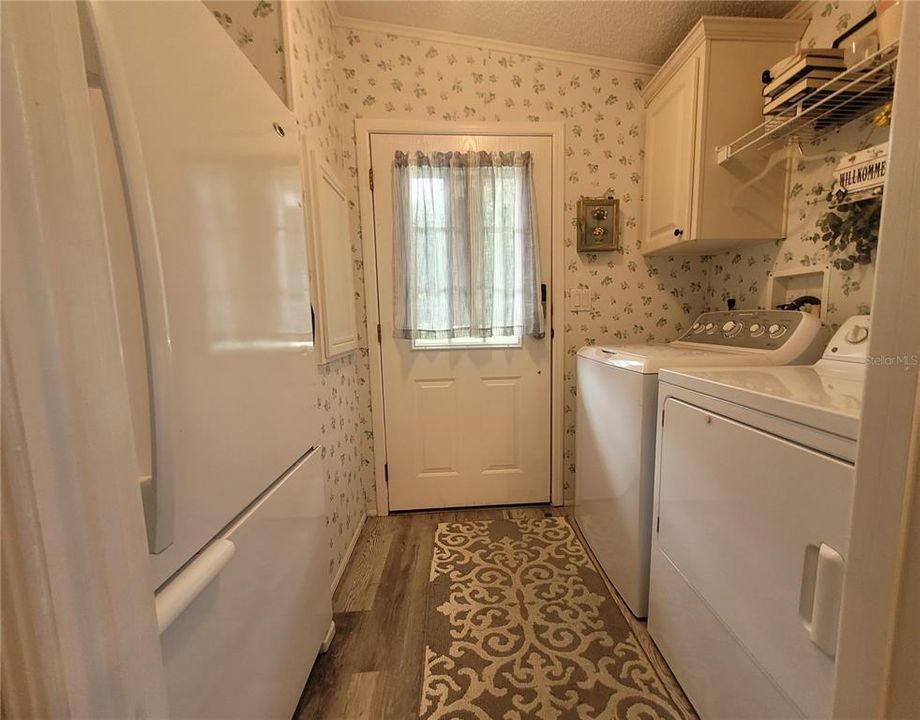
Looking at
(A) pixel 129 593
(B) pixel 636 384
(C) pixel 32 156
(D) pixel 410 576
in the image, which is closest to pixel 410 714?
(D) pixel 410 576

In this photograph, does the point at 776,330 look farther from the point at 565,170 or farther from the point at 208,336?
the point at 208,336

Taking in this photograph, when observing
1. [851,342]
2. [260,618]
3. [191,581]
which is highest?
[851,342]

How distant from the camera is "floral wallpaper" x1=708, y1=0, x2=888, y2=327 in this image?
1323 millimetres

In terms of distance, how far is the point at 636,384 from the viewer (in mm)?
1316

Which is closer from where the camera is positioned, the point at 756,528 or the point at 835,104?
the point at 756,528

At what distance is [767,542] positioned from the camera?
0.78 meters

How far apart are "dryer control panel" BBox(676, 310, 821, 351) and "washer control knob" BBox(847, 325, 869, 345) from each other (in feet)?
0.57

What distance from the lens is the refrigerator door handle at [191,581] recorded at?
0.51m

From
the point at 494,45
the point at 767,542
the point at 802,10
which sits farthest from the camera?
the point at 494,45

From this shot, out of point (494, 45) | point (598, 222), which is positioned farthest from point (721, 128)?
point (494, 45)

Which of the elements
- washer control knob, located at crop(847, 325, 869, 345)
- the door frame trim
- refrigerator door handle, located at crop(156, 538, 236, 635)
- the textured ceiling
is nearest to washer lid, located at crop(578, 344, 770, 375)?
washer control knob, located at crop(847, 325, 869, 345)

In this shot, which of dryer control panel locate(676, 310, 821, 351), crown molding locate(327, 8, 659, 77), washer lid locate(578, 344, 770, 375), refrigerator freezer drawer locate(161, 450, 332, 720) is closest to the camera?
refrigerator freezer drawer locate(161, 450, 332, 720)

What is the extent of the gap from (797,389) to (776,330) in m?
0.75

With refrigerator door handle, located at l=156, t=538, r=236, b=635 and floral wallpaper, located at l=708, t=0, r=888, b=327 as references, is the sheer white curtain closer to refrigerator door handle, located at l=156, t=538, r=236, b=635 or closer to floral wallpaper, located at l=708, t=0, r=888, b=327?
floral wallpaper, located at l=708, t=0, r=888, b=327
